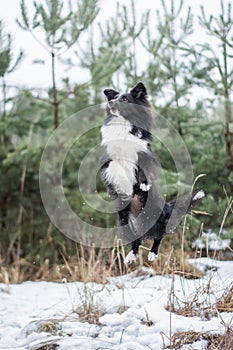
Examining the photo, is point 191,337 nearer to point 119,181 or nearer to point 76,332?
point 76,332

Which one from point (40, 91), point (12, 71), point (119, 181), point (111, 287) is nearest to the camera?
point (119, 181)

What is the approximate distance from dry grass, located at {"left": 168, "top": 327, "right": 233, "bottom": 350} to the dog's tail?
1.49 meters

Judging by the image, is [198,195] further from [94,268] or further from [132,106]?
[94,268]

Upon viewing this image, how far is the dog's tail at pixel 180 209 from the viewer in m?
1.73

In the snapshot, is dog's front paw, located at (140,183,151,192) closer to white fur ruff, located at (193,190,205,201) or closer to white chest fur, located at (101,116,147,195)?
white chest fur, located at (101,116,147,195)

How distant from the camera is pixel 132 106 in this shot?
5.92 ft

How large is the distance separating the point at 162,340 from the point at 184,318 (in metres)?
0.33

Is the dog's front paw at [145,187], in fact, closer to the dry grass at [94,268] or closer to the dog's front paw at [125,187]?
the dog's front paw at [125,187]

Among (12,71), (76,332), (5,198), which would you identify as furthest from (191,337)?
(5,198)

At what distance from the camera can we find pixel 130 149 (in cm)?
171

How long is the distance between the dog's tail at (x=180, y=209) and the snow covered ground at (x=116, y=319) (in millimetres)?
1442

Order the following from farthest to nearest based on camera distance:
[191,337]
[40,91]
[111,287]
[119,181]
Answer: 1. [40,91]
2. [111,287]
3. [191,337]
4. [119,181]

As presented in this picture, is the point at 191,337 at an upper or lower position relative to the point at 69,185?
lower

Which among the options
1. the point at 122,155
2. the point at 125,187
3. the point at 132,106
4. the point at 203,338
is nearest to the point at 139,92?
the point at 132,106
